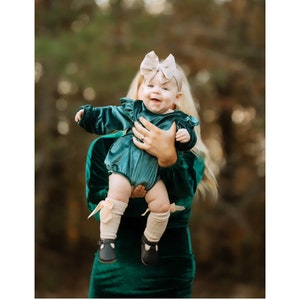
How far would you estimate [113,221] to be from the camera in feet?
5.19

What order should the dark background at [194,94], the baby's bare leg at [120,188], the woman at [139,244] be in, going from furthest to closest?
1. the dark background at [194,94]
2. the woman at [139,244]
3. the baby's bare leg at [120,188]

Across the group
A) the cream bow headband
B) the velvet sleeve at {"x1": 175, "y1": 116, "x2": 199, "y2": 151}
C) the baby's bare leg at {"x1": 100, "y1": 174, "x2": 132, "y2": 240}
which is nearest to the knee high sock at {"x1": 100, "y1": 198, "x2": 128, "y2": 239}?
the baby's bare leg at {"x1": 100, "y1": 174, "x2": 132, "y2": 240}

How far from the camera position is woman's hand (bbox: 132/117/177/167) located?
1590mm

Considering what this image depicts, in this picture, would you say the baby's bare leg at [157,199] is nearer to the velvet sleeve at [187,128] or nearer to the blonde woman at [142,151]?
the blonde woman at [142,151]

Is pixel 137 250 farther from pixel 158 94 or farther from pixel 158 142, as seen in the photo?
pixel 158 94

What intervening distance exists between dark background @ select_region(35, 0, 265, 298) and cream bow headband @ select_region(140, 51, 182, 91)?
2.55 m

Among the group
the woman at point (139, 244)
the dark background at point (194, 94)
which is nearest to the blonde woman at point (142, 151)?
the woman at point (139, 244)

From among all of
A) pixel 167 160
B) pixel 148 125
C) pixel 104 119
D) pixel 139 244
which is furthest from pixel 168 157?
pixel 139 244

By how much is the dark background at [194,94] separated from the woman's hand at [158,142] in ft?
8.52

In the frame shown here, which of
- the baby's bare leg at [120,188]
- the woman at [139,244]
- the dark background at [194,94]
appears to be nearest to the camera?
the baby's bare leg at [120,188]

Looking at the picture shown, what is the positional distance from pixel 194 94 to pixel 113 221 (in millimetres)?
2923

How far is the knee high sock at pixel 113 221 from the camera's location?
1.57 meters

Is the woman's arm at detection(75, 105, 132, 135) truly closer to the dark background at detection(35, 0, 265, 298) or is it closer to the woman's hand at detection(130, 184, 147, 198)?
the woman's hand at detection(130, 184, 147, 198)

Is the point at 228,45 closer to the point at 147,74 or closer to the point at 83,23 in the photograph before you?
the point at 83,23
